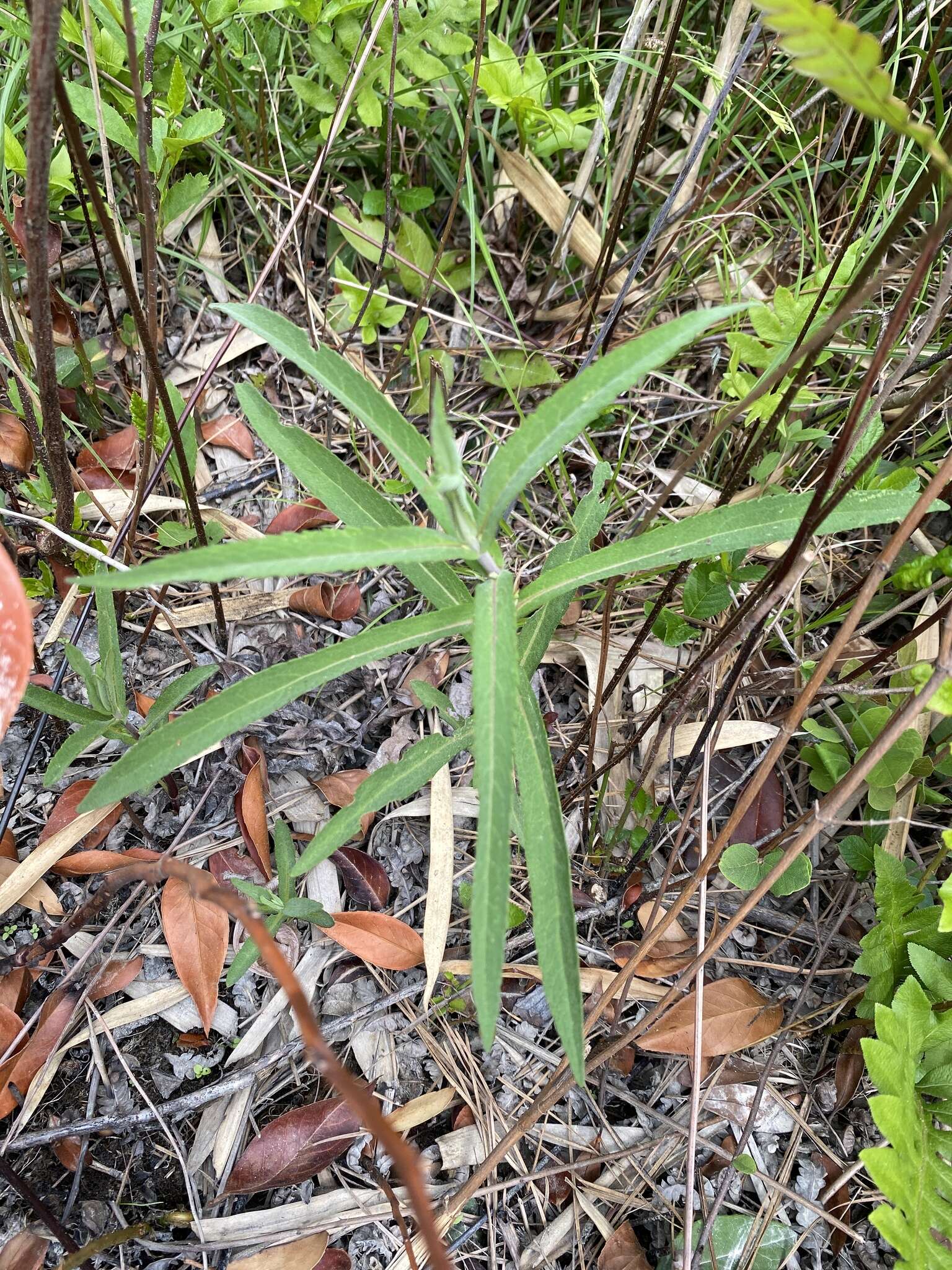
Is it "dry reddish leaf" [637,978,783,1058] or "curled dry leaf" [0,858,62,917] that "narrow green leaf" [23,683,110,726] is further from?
"dry reddish leaf" [637,978,783,1058]

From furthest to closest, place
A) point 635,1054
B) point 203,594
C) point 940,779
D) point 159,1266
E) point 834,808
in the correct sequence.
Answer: point 203,594, point 940,779, point 635,1054, point 159,1266, point 834,808

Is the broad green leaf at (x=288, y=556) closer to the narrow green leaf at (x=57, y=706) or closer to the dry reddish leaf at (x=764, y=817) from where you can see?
the narrow green leaf at (x=57, y=706)

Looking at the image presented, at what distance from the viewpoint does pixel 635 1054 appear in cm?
172

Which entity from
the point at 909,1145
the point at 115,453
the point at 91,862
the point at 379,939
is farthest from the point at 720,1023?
the point at 115,453

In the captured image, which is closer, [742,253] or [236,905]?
[236,905]

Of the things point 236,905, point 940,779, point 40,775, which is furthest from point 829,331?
point 40,775

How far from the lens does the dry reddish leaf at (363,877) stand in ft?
5.87

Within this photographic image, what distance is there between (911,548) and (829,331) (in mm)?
1212

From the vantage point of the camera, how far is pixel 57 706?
1517 millimetres

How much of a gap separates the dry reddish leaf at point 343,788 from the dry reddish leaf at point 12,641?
3.01ft

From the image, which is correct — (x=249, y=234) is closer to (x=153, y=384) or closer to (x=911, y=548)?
(x=153, y=384)

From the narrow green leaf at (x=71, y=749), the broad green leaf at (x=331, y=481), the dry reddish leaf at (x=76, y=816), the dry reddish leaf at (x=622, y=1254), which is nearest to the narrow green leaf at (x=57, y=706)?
the narrow green leaf at (x=71, y=749)

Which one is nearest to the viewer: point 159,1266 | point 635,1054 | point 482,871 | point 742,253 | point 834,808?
point 482,871

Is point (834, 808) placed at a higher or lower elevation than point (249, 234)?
lower
